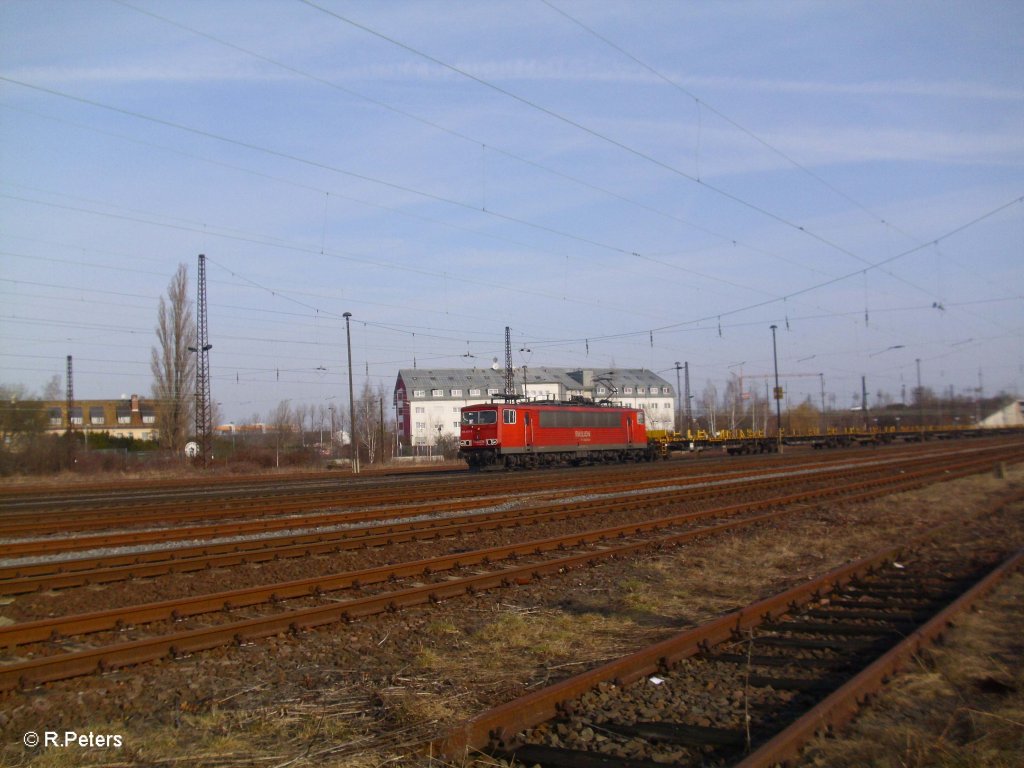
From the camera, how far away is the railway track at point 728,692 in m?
4.90

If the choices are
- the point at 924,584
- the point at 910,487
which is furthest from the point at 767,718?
the point at 910,487

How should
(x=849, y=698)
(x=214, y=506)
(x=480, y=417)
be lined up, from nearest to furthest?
(x=849, y=698)
(x=214, y=506)
(x=480, y=417)

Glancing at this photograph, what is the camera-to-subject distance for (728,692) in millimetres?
5996

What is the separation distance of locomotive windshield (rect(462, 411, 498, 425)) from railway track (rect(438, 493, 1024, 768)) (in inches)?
1125

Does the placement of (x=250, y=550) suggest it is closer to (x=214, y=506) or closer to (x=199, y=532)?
(x=199, y=532)

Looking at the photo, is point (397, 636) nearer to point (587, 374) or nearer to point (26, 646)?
point (26, 646)

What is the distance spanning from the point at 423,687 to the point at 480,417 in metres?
31.9

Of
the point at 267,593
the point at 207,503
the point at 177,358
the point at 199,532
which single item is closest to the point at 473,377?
the point at 177,358

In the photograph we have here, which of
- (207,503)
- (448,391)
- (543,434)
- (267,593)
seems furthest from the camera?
(448,391)

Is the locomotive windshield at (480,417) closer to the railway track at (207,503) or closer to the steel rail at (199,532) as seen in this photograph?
the railway track at (207,503)

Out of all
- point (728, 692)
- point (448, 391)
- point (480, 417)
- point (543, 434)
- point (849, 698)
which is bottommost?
point (728, 692)

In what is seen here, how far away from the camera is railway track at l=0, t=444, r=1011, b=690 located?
6898 millimetres

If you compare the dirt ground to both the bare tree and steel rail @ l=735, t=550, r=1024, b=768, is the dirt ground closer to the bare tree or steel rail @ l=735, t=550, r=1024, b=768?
steel rail @ l=735, t=550, r=1024, b=768

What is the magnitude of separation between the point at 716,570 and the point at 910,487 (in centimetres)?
1504
